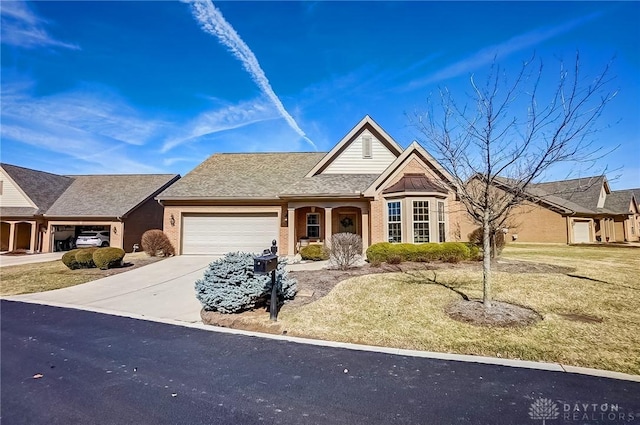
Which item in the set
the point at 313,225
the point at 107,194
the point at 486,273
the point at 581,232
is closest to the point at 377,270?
the point at 486,273

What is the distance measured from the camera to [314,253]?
53.7 ft

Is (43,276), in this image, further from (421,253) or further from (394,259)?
(421,253)

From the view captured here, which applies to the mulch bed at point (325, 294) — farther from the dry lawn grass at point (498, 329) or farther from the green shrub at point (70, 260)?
the green shrub at point (70, 260)

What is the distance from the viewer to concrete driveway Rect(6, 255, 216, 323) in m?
8.45

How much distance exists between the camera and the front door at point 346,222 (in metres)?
18.9

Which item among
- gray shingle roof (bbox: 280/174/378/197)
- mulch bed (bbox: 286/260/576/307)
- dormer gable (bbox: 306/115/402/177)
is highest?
dormer gable (bbox: 306/115/402/177)

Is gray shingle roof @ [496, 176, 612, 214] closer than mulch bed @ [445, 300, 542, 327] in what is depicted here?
No

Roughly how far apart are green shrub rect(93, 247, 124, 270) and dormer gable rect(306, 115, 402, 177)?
10.7 metres

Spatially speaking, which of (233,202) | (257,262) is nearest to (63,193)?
(233,202)

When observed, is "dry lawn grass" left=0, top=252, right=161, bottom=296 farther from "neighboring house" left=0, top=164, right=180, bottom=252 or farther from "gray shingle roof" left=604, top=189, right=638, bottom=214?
"gray shingle roof" left=604, top=189, right=638, bottom=214

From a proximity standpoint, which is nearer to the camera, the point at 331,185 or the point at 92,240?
the point at 331,185

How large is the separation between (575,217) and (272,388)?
3162 centimetres

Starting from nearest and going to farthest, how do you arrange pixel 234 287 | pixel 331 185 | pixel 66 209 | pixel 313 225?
pixel 234 287
pixel 331 185
pixel 313 225
pixel 66 209

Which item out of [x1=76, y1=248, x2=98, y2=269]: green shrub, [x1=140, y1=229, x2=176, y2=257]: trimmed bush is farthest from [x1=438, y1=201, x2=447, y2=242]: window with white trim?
[x1=76, y1=248, x2=98, y2=269]: green shrub
